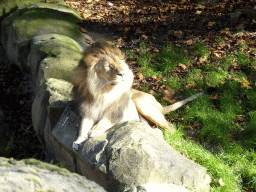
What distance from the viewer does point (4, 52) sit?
25.2 ft

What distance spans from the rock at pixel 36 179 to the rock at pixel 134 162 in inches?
62.1

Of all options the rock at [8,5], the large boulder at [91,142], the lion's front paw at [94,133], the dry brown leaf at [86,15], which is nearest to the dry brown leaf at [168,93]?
the large boulder at [91,142]

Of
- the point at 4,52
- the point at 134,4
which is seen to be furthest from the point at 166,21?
the point at 4,52

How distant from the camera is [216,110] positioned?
5008 mm

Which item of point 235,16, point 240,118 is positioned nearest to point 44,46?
point 240,118

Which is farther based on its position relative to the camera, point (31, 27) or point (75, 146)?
point (31, 27)

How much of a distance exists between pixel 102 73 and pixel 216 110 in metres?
2.50

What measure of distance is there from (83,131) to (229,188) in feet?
6.09

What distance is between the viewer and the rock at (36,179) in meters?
1.01

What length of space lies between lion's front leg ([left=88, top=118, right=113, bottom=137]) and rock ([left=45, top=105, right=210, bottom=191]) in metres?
0.06

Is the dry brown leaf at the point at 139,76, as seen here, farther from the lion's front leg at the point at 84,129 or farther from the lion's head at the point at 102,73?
the lion's front leg at the point at 84,129

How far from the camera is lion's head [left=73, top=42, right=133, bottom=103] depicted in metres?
3.28

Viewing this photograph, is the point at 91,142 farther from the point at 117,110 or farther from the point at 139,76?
the point at 139,76

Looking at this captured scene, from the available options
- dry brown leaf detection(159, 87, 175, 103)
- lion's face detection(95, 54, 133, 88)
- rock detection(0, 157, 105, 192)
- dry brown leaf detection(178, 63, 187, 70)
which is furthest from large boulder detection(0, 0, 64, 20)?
rock detection(0, 157, 105, 192)
